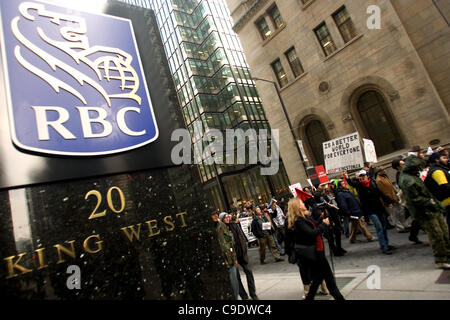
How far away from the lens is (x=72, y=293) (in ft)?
6.02

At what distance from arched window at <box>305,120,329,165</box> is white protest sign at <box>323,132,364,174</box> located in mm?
5940

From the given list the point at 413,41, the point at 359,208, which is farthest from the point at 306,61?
the point at 359,208

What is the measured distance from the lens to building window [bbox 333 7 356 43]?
15867 mm

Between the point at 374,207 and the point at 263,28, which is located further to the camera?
the point at 263,28

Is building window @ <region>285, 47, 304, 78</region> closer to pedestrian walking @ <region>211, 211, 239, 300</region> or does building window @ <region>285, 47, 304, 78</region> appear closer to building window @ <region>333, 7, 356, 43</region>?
building window @ <region>333, 7, 356, 43</region>

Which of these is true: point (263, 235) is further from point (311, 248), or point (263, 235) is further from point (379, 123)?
point (379, 123)

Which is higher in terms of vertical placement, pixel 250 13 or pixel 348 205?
pixel 250 13

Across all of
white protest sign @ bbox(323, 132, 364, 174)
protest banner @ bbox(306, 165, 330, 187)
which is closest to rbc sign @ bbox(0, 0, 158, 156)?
white protest sign @ bbox(323, 132, 364, 174)

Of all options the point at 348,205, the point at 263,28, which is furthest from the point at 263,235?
the point at 263,28

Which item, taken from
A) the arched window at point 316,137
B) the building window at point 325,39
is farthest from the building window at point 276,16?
the arched window at point 316,137

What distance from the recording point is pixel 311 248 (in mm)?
3979

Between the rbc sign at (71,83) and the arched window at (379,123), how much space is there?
16333mm

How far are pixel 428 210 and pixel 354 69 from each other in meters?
13.6
